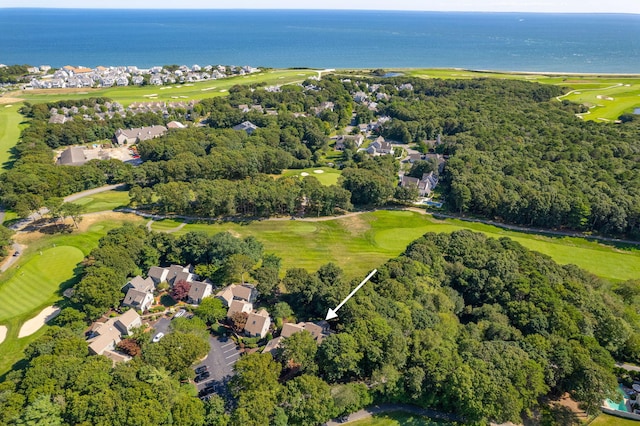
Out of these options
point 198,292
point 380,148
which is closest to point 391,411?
point 198,292

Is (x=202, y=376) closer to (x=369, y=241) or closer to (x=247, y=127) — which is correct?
(x=369, y=241)

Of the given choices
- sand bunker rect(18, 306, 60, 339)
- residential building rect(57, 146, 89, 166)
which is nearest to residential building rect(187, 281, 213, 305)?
sand bunker rect(18, 306, 60, 339)

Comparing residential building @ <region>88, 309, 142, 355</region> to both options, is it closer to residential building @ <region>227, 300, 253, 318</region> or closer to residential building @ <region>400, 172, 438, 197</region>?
residential building @ <region>227, 300, 253, 318</region>

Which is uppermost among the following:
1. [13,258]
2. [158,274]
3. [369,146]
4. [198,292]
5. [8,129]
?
[8,129]

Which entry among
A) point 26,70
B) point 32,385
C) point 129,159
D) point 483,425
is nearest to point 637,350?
point 483,425

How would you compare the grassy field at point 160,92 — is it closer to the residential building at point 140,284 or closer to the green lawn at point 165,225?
the green lawn at point 165,225

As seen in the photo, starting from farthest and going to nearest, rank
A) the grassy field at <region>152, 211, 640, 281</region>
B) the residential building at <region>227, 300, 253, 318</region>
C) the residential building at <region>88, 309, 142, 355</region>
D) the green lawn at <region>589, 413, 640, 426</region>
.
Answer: the grassy field at <region>152, 211, 640, 281</region> → the residential building at <region>227, 300, 253, 318</region> → the residential building at <region>88, 309, 142, 355</region> → the green lawn at <region>589, 413, 640, 426</region>

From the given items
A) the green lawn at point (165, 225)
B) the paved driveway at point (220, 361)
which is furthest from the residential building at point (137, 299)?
the green lawn at point (165, 225)
